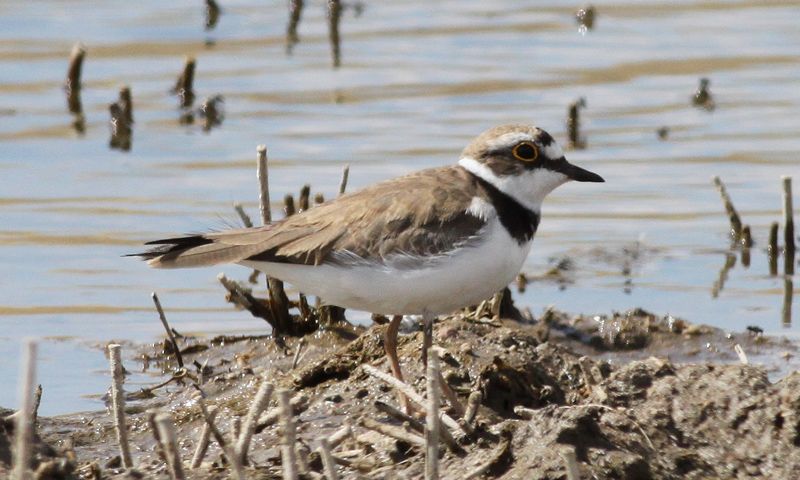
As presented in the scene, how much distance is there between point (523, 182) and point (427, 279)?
2.60 ft

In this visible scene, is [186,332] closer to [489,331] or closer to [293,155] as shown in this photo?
[489,331]

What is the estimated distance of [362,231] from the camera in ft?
21.2

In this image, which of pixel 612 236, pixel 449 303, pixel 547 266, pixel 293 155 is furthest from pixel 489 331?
pixel 293 155

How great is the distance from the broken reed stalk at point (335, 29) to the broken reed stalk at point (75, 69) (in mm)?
2501

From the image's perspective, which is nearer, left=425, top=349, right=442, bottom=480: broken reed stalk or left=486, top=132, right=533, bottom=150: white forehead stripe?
left=425, top=349, right=442, bottom=480: broken reed stalk

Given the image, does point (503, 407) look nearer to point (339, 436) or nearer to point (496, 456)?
point (496, 456)

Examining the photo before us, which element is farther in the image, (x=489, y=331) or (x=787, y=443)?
(x=489, y=331)

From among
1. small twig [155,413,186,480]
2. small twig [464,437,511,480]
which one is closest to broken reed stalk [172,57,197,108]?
small twig [464,437,511,480]

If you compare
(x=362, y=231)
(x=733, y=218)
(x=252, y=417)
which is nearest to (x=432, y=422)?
(x=252, y=417)

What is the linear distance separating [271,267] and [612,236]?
170 inches

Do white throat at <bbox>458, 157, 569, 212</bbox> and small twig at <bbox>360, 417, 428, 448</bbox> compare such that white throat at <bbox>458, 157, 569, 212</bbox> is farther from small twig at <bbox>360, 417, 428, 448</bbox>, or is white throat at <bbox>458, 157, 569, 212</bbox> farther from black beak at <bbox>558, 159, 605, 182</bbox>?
small twig at <bbox>360, 417, 428, 448</bbox>

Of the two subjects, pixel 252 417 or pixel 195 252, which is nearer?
pixel 252 417

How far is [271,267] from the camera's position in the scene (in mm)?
6590

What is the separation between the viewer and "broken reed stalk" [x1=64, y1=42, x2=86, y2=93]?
44.8ft
